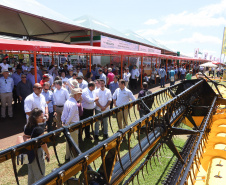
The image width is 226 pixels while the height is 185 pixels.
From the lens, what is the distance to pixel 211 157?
2.94 metres

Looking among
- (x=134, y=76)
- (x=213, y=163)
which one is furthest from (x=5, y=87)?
(x=134, y=76)

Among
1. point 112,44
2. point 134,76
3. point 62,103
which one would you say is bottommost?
point 62,103

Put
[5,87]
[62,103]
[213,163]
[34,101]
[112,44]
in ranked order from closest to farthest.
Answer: [213,163]
[34,101]
[62,103]
[5,87]
[112,44]

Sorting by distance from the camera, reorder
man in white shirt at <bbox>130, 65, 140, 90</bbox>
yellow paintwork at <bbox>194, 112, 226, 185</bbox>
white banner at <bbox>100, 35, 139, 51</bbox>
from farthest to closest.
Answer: white banner at <bbox>100, 35, 139, 51</bbox>, man in white shirt at <bbox>130, 65, 140, 90</bbox>, yellow paintwork at <bbox>194, 112, 226, 185</bbox>

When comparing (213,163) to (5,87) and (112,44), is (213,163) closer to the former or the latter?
(5,87)

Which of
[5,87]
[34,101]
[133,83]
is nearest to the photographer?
[34,101]

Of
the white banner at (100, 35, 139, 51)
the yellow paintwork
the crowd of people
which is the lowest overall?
the yellow paintwork

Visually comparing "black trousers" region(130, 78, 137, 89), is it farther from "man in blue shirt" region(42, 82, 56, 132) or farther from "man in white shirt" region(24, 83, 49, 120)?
"man in white shirt" region(24, 83, 49, 120)

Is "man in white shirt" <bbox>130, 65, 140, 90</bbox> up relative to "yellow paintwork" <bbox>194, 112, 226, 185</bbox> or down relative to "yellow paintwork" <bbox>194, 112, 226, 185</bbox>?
up

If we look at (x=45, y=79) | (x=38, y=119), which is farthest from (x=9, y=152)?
(x=45, y=79)

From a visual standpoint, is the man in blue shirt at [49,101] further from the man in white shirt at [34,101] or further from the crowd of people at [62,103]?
the man in white shirt at [34,101]

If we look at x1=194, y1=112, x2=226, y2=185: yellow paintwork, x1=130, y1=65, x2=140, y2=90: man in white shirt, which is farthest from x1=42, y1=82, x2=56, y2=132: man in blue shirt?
x1=130, y1=65, x2=140, y2=90: man in white shirt

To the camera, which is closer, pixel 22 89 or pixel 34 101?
pixel 34 101

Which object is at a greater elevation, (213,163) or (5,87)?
(5,87)
